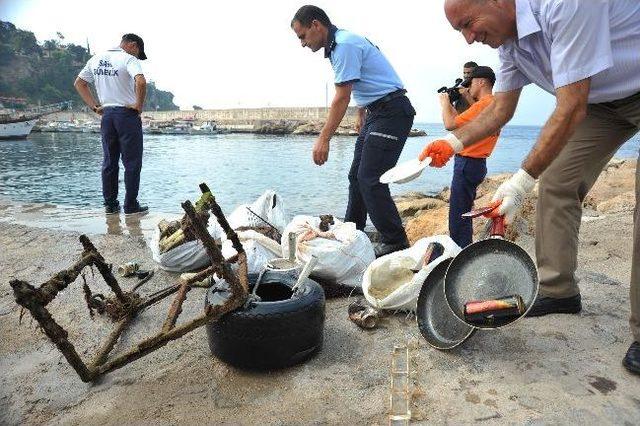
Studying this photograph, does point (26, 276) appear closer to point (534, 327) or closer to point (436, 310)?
point (436, 310)

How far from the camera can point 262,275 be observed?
276 cm

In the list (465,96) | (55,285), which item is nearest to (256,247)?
(55,285)

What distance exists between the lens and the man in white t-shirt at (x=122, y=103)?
19.8 feet

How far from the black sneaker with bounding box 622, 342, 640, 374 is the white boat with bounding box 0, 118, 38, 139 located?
167 feet

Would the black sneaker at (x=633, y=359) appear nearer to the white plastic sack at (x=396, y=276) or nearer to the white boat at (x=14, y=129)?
the white plastic sack at (x=396, y=276)

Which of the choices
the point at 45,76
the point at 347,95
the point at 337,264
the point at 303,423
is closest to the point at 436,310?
the point at 337,264

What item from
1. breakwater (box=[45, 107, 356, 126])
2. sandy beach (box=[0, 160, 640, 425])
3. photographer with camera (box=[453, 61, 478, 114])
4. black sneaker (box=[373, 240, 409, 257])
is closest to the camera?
sandy beach (box=[0, 160, 640, 425])

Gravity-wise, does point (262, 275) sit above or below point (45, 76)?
below

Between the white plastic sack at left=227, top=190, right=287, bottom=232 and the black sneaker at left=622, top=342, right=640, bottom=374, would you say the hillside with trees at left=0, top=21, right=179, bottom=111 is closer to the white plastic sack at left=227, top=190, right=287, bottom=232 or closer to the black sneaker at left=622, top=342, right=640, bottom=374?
the white plastic sack at left=227, top=190, right=287, bottom=232

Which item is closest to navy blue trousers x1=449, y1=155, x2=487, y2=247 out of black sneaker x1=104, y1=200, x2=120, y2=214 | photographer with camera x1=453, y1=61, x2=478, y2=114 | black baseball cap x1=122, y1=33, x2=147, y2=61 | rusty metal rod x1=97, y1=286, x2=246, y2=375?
photographer with camera x1=453, y1=61, x2=478, y2=114

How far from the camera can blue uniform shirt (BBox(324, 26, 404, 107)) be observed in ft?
13.2

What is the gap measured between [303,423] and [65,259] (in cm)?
370

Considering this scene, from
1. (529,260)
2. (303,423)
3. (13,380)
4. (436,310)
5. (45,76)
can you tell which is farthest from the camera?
(45,76)

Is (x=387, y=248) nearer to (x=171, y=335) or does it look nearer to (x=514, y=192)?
(x=514, y=192)
